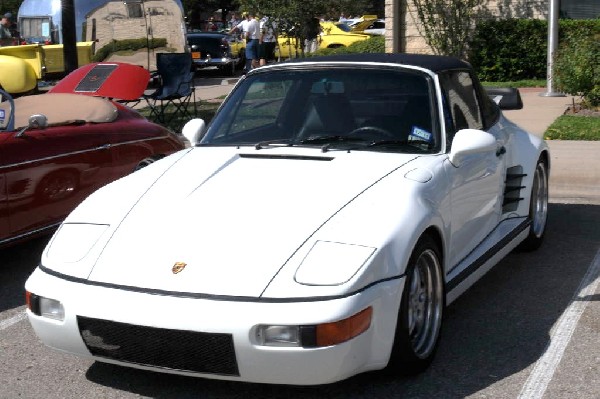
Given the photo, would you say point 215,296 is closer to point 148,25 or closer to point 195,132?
point 195,132

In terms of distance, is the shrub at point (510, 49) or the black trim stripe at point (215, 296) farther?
the shrub at point (510, 49)

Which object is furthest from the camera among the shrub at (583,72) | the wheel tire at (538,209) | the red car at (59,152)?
the shrub at (583,72)

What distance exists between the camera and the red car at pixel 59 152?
643 centimetres

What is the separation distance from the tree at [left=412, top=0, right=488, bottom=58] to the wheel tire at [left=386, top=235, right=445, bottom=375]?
15.9 meters

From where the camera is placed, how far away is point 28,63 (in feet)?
39.2

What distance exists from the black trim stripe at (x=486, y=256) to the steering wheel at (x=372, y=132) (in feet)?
2.82

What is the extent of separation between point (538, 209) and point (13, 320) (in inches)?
152

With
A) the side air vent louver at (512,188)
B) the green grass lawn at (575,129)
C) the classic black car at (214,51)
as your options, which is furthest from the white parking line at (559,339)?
the classic black car at (214,51)

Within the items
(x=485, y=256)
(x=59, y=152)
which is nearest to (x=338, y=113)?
(x=485, y=256)

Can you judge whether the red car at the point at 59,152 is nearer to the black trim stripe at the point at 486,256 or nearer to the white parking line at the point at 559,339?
the black trim stripe at the point at 486,256

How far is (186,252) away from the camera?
4.29 m

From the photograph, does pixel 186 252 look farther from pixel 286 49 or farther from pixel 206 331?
pixel 286 49

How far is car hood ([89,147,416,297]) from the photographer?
4152mm

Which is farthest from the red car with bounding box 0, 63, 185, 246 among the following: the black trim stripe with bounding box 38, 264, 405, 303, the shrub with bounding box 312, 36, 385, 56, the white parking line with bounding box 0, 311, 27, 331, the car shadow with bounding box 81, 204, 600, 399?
the shrub with bounding box 312, 36, 385, 56
